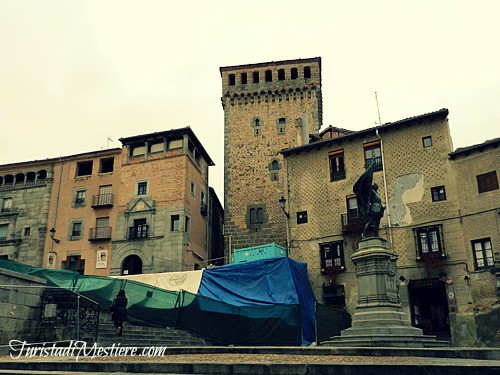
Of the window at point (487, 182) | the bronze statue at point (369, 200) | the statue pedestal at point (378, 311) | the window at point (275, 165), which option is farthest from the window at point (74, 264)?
the window at point (487, 182)

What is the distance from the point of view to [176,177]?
3684 centimetres

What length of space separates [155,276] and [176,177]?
409 inches

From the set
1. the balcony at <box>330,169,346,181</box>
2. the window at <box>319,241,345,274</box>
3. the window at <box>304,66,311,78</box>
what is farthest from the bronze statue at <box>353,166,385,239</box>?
the window at <box>304,66,311,78</box>

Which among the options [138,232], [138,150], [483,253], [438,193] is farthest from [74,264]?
[483,253]

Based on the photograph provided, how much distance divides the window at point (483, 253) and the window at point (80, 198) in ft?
99.0

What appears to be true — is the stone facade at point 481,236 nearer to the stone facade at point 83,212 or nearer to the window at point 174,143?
the window at point 174,143

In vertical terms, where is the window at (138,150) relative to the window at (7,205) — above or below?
above

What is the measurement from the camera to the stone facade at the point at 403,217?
84.2ft

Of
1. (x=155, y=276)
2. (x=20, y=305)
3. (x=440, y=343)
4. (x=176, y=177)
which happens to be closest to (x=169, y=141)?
(x=176, y=177)

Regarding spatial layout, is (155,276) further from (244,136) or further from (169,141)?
(244,136)

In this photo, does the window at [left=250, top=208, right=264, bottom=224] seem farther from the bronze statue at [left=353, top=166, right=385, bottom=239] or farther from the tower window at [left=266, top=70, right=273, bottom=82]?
the bronze statue at [left=353, top=166, right=385, bottom=239]

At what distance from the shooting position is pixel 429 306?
2888cm

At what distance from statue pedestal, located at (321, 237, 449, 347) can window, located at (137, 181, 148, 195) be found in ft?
85.2

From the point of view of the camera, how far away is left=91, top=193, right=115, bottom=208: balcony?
123ft
